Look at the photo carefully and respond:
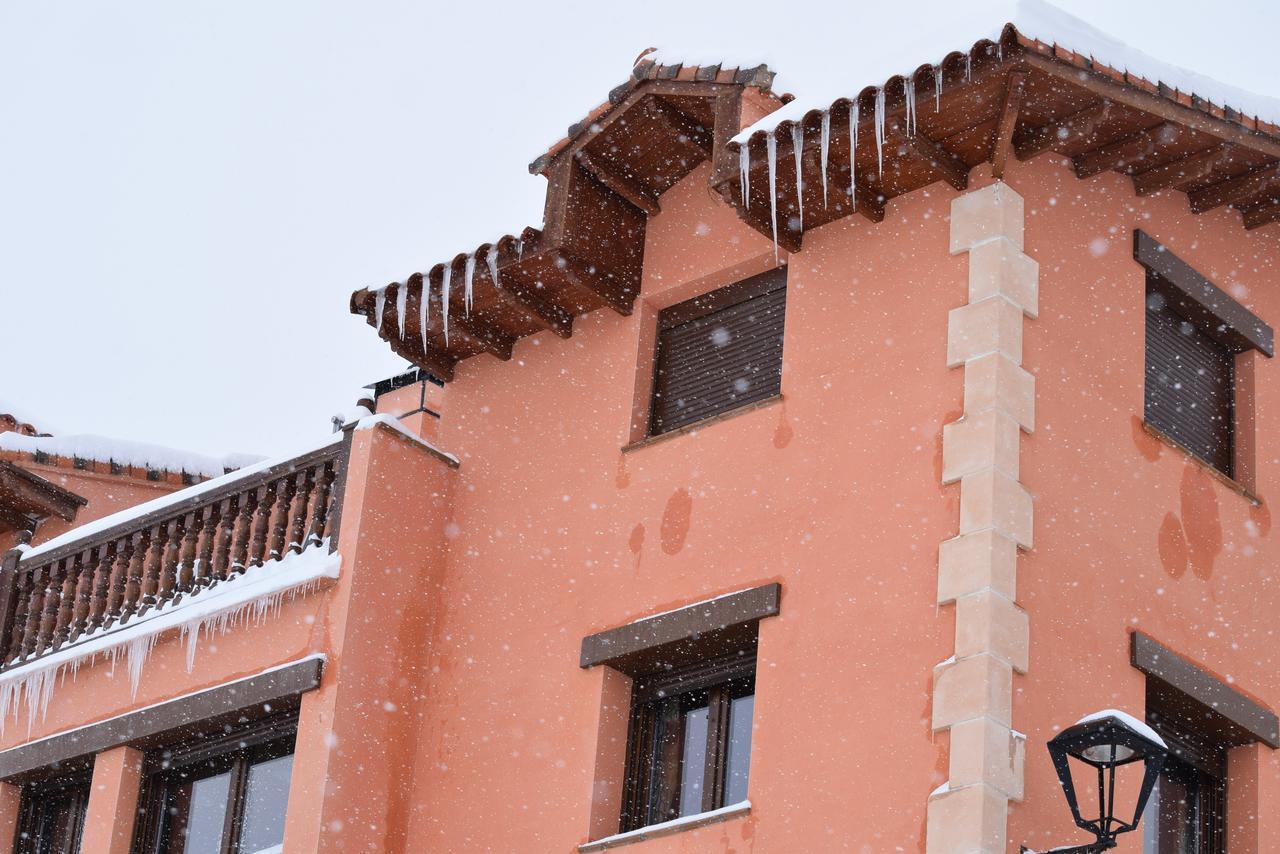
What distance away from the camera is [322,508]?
1316 cm

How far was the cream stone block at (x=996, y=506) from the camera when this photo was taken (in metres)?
10.4

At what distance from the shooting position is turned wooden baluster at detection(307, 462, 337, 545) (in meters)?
13.0

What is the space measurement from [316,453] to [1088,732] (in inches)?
224

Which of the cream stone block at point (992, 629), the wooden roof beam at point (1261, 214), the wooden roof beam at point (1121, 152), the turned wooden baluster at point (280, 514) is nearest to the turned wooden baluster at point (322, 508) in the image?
the turned wooden baluster at point (280, 514)

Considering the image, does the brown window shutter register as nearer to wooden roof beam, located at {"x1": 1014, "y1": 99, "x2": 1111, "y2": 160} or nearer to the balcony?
wooden roof beam, located at {"x1": 1014, "y1": 99, "x2": 1111, "y2": 160}

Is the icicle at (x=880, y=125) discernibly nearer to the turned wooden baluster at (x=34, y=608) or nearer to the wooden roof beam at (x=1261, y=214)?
the wooden roof beam at (x=1261, y=214)

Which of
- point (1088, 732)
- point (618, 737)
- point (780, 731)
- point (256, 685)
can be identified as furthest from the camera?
point (256, 685)

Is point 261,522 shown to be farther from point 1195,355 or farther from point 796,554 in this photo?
point 1195,355

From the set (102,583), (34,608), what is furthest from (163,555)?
(34,608)

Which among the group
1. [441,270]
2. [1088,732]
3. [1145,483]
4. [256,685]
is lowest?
[1088,732]

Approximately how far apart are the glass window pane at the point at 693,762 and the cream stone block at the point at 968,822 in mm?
1863

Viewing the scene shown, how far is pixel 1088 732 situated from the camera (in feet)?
30.3

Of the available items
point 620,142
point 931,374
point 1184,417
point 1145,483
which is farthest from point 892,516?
point 620,142

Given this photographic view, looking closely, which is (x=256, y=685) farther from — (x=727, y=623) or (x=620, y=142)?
(x=620, y=142)
